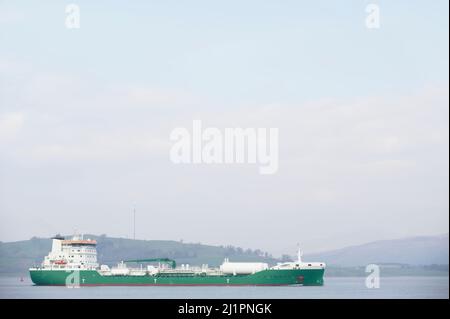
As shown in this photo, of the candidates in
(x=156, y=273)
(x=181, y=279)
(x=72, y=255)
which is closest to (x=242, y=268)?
(x=181, y=279)

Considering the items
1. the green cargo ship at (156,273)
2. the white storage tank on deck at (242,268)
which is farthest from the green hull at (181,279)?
the white storage tank on deck at (242,268)

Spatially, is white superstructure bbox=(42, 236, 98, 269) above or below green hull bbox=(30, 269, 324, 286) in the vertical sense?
above

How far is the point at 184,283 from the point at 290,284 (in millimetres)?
14581

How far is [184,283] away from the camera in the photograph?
118562 mm

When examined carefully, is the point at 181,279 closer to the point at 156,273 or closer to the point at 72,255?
the point at 156,273

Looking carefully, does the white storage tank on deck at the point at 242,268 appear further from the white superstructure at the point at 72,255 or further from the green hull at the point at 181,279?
the white superstructure at the point at 72,255

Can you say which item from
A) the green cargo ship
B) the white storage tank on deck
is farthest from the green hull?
the white storage tank on deck

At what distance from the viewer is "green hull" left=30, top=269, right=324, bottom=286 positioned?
113m

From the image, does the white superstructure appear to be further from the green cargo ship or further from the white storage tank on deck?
the white storage tank on deck
